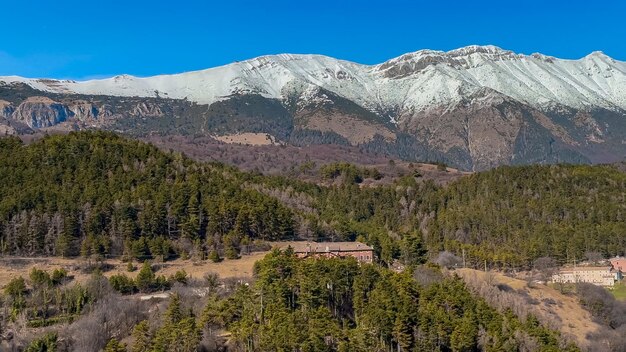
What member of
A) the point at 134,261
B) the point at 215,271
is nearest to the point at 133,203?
the point at 134,261

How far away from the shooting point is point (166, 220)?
329 ft

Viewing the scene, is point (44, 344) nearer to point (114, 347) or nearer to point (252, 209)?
point (114, 347)

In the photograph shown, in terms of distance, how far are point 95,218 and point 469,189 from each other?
9164cm

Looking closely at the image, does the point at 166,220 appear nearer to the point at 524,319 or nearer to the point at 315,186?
the point at 524,319

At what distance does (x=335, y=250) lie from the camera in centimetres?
9912

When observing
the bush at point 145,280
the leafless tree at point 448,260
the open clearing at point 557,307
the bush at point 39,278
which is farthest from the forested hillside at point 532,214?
the bush at point 39,278

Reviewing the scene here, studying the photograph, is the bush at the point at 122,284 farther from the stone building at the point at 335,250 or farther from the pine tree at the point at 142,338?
the stone building at the point at 335,250

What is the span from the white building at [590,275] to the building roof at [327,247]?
29417mm

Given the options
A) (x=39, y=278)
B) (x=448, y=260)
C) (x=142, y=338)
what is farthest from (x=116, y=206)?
(x=448, y=260)

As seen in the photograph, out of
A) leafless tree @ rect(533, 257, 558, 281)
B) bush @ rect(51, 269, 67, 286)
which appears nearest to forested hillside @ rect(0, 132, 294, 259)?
bush @ rect(51, 269, 67, 286)

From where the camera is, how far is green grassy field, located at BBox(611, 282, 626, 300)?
105m

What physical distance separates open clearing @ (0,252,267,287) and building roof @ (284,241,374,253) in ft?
25.3

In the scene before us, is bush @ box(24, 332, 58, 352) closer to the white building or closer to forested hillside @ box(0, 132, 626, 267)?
forested hillside @ box(0, 132, 626, 267)

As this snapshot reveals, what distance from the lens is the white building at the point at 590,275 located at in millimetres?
112062
